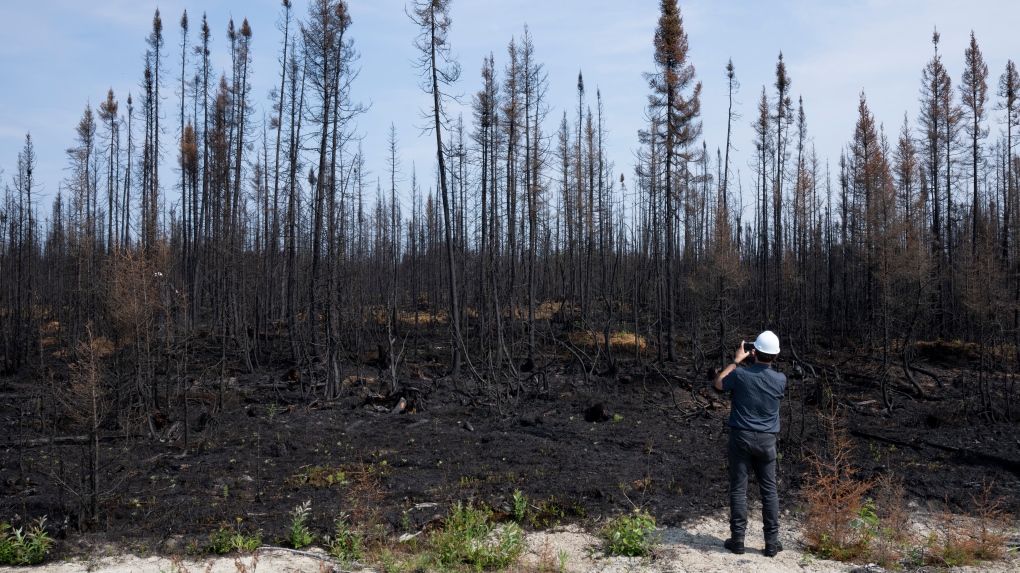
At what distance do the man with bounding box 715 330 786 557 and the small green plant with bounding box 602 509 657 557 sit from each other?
714 millimetres

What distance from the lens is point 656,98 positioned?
74.8ft

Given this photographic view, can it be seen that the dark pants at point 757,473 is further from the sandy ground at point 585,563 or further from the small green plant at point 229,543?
the small green plant at point 229,543

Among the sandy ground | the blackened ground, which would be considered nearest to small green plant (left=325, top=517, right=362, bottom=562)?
the sandy ground

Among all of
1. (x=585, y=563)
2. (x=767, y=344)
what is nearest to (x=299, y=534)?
(x=585, y=563)

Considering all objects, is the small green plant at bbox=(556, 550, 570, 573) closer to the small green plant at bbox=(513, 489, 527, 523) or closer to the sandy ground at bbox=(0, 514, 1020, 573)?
the sandy ground at bbox=(0, 514, 1020, 573)

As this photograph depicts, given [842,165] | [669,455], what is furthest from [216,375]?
[842,165]

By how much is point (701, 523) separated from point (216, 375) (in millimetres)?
14627

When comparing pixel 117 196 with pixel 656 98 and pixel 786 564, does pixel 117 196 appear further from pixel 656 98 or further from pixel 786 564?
pixel 786 564

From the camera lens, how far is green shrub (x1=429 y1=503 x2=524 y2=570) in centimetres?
537

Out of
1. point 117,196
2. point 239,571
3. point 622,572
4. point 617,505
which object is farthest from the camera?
point 117,196

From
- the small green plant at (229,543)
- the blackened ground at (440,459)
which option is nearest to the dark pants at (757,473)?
the blackened ground at (440,459)

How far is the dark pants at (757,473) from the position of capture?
5.46 metres

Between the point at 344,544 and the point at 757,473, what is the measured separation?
3687 millimetres

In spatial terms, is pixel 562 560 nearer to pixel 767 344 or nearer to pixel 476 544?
pixel 476 544
